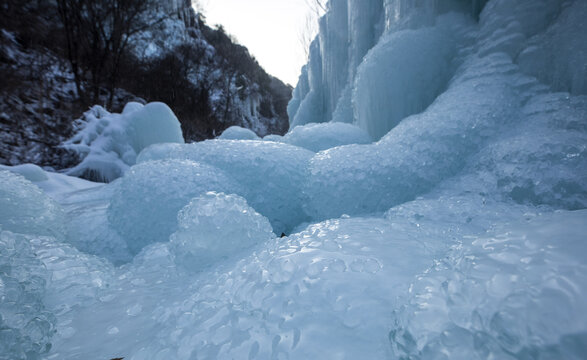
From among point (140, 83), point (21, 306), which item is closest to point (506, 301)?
point (21, 306)

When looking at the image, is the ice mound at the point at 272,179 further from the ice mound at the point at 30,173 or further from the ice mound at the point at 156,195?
the ice mound at the point at 30,173

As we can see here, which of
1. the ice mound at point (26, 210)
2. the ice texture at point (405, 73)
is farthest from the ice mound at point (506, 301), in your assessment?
the ice texture at point (405, 73)

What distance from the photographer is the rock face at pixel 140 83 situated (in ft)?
17.2

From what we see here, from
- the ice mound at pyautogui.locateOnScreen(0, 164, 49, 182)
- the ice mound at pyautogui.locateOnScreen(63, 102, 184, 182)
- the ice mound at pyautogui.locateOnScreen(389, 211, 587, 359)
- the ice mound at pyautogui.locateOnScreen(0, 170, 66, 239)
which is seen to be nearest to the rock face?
the ice mound at pyautogui.locateOnScreen(63, 102, 184, 182)

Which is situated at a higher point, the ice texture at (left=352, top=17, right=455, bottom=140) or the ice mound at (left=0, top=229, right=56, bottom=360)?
the ice texture at (left=352, top=17, right=455, bottom=140)

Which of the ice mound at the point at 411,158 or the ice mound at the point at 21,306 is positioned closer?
the ice mound at the point at 21,306

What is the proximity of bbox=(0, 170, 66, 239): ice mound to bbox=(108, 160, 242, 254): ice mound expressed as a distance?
0.93 ft

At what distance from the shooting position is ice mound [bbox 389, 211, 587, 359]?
0.36 metres

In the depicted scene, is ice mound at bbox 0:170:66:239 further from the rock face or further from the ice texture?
the rock face

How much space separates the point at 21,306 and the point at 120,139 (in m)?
5.17

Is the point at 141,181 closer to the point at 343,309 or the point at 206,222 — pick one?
the point at 206,222

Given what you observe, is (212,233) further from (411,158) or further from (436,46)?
(436,46)

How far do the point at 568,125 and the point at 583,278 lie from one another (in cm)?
164

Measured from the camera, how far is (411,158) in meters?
1.68
